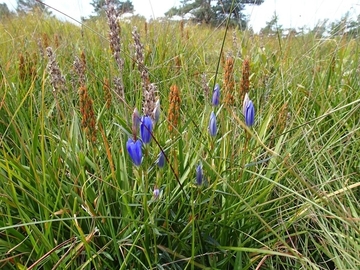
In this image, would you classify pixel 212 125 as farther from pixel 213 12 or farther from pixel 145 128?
pixel 213 12

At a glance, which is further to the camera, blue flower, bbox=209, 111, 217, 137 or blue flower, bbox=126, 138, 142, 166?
blue flower, bbox=209, 111, 217, 137

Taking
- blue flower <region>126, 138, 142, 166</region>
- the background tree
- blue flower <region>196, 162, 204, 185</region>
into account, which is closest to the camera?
blue flower <region>126, 138, 142, 166</region>

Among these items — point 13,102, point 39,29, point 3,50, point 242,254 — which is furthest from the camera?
point 39,29

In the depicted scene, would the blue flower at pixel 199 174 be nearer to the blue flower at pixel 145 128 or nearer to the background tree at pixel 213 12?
the blue flower at pixel 145 128

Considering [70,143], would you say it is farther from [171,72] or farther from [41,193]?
[171,72]

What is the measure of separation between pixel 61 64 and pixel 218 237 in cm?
155

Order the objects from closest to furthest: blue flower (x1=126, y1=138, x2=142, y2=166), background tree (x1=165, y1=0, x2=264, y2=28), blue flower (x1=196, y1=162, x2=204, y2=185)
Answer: blue flower (x1=126, y1=138, x2=142, y2=166) < blue flower (x1=196, y1=162, x2=204, y2=185) < background tree (x1=165, y1=0, x2=264, y2=28)

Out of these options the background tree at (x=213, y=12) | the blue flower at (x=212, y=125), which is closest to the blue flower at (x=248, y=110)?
the blue flower at (x=212, y=125)

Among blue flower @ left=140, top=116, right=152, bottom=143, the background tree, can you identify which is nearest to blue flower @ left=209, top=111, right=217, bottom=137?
blue flower @ left=140, top=116, right=152, bottom=143

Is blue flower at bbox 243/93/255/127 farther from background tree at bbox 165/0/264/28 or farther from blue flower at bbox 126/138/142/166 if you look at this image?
background tree at bbox 165/0/264/28

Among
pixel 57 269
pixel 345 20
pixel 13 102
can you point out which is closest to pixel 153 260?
pixel 57 269

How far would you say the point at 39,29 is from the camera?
3162 millimetres

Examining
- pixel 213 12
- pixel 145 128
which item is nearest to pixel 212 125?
pixel 145 128

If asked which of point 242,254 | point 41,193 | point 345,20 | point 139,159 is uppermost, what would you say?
point 345,20
